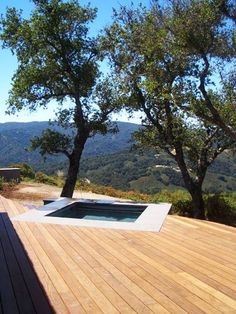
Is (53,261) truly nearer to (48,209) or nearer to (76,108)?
(48,209)

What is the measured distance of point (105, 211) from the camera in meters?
12.0

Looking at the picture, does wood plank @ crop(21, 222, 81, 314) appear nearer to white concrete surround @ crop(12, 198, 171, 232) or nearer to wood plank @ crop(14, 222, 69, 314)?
wood plank @ crop(14, 222, 69, 314)

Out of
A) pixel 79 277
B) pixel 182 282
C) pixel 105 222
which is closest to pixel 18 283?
pixel 79 277

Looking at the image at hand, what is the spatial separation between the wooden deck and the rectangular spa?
11.5ft

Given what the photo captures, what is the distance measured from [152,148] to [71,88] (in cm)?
361

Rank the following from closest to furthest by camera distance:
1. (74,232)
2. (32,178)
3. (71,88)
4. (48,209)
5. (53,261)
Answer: (53,261) < (74,232) < (48,209) < (71,88) < (32,178)

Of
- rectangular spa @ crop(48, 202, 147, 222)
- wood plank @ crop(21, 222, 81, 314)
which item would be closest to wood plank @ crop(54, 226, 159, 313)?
wood plank @ crop(21, 222, 81, 314)

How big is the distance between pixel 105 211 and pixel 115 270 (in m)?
6.73

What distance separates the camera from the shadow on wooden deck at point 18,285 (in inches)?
153

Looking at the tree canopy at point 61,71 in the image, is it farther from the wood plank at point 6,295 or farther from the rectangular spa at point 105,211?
the wood plank at point 6,295

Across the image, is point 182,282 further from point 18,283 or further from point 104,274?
point 18,283

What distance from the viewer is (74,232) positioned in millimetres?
7598

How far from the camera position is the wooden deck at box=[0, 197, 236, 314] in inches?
161

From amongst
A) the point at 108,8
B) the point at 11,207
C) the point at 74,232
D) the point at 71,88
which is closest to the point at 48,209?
the point at 11,207
